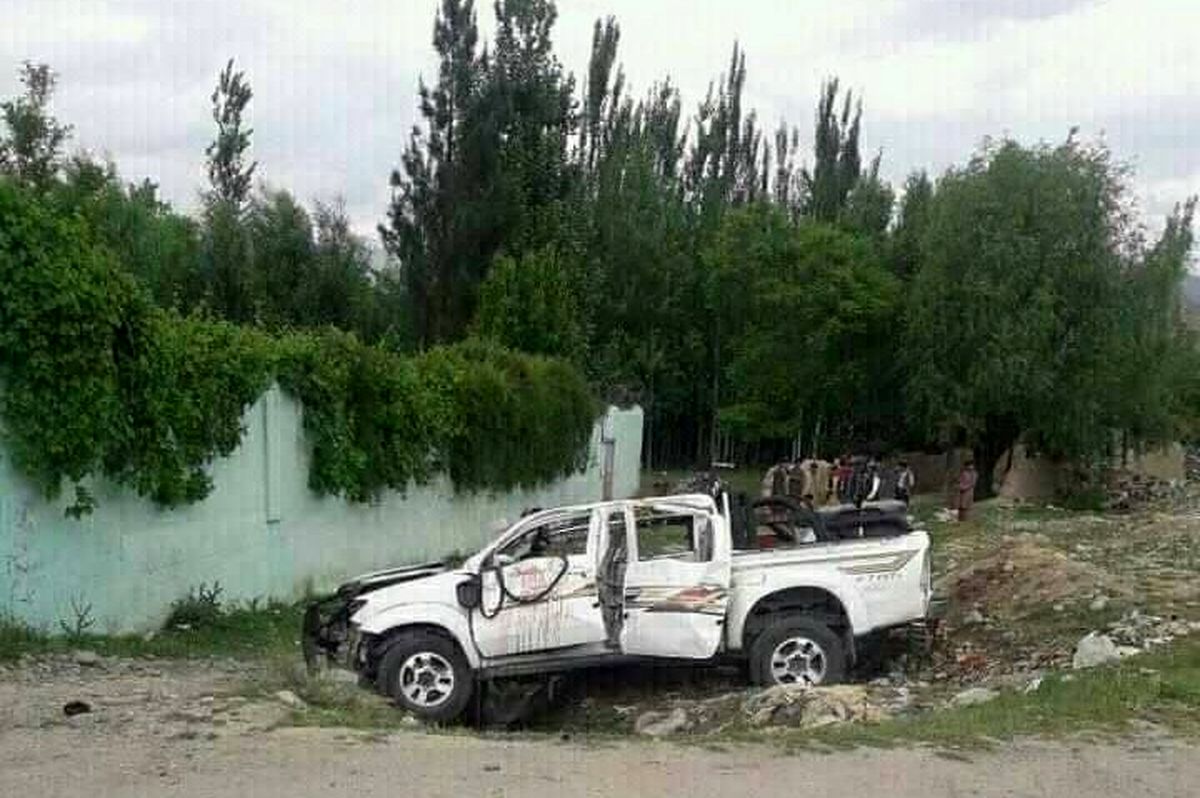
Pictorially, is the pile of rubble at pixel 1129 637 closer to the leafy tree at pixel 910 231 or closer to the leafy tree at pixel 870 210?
the leafy tree at pixel 910 231

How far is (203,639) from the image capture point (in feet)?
45.4

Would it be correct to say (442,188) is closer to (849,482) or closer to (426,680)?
(849,482)

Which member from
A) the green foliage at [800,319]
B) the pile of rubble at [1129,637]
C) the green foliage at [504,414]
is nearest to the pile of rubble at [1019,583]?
the pile of rubble at [1129,637]

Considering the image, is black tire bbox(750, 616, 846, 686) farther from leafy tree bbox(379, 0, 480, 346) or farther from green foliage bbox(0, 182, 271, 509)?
leafy tree bbox(379, 0, 480, 346)

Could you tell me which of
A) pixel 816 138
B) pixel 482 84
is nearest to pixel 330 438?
pixel 482 84

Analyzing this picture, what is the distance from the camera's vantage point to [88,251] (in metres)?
12.1

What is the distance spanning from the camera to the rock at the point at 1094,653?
1142 cm

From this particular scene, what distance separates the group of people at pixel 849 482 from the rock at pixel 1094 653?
11.4 meters

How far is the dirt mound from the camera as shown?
582 inches

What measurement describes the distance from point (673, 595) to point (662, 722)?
3.38 feet

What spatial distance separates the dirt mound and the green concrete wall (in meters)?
6.01

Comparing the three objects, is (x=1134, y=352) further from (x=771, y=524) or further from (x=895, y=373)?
(x=771, y=524)

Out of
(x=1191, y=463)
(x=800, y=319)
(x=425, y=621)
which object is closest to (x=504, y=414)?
(x=425, y=621)

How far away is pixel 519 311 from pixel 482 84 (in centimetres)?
1036
